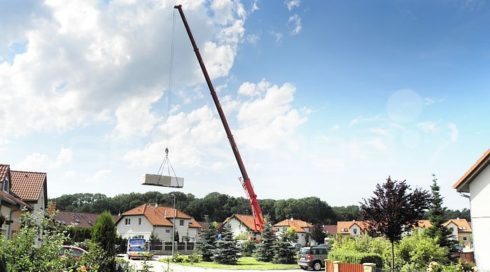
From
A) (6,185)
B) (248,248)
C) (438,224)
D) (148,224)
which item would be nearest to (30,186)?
(6,185)

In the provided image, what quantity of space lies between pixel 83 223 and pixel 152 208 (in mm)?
18882

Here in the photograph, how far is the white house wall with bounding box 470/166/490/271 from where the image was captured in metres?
16.8

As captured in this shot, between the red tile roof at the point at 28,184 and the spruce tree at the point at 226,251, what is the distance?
653 inches

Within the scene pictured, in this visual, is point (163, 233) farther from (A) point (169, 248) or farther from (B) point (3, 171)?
(B) point (3, 171)

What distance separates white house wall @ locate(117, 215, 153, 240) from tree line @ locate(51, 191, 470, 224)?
5199 centimetres

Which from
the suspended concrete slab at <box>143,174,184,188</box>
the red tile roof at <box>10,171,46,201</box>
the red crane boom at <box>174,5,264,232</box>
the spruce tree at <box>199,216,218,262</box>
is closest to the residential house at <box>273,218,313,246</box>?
the spruce tree at <box>199,216,218,262</box>

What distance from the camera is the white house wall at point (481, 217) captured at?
55.0 ft

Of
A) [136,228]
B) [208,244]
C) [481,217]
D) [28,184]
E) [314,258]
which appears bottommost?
[314,258]

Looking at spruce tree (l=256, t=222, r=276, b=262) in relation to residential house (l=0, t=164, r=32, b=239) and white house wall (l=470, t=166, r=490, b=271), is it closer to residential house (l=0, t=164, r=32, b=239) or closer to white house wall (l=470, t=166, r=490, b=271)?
residential house (l=0, t=164, r=32, b=239)

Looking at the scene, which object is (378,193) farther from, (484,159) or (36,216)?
(36,216)

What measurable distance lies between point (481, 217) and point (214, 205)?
113 meters

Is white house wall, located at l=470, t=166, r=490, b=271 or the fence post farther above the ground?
white house wall, located at l=470, t=166, r=490, b=271

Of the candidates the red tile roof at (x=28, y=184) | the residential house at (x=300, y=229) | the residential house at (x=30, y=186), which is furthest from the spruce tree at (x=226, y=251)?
the residential house at (x=300, y=229)

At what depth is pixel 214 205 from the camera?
415 feet
